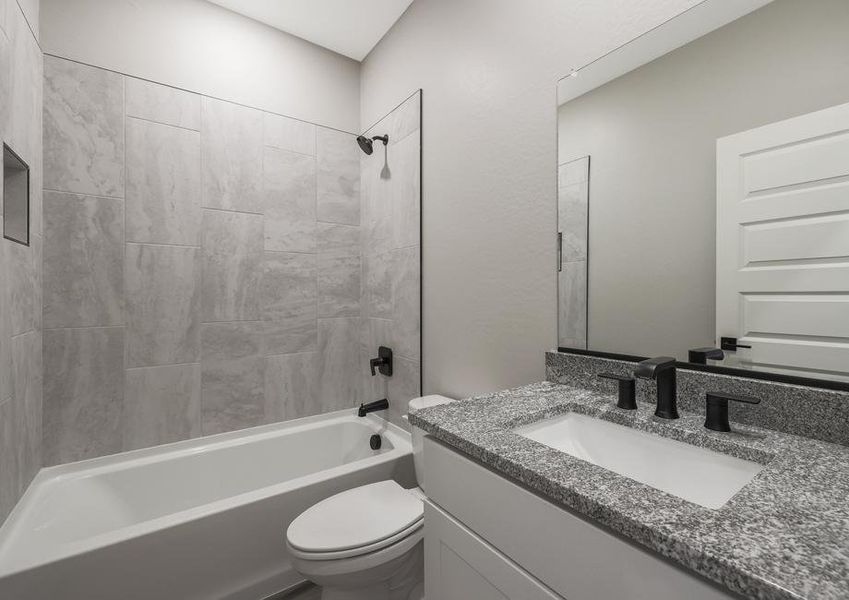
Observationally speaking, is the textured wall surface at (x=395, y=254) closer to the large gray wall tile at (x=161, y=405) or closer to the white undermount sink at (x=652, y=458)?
the large gray wall tile at (x=161, y=405)

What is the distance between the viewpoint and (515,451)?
0.72 m

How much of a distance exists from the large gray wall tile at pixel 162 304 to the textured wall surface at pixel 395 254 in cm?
→ 95

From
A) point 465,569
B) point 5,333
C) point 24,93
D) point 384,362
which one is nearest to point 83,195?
point 24,93

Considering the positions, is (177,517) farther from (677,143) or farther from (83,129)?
(677,143)

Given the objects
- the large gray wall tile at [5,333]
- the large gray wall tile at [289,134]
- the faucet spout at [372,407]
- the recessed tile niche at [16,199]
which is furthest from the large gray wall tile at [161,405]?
the large gray wall tile at [289,134]

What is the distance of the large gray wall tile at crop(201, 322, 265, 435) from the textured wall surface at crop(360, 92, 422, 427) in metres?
0.65

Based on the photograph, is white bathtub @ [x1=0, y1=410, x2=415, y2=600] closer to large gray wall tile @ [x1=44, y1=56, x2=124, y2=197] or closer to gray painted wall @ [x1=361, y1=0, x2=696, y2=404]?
gray painted wall @ [x1=361, y1=0, x2=696, y2=404]

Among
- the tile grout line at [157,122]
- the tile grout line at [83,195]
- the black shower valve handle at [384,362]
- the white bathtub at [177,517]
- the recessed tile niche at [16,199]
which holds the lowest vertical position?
the white bathtub at [177,517]

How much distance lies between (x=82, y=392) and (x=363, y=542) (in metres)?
1.49

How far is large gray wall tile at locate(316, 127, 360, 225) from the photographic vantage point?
7.66 ft

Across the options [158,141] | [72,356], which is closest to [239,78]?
[158,141]

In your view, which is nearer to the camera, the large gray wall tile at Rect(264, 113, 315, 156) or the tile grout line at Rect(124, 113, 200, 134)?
the tile grout line at Rect(124, 113, 200, 134)

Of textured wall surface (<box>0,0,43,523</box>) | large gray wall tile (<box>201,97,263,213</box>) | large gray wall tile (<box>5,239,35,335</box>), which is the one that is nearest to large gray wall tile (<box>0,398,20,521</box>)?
textured wall surface (<box>0,0,43,523</box>)

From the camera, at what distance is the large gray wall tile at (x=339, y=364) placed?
2.35m
